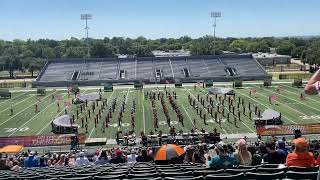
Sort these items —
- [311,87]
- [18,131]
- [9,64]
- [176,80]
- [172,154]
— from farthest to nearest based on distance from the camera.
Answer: [9,64] → [176,80] → [18,131] → [172,154] → [311,87]

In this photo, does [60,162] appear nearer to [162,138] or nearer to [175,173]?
[175,173]

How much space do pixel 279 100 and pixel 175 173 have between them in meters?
40.5

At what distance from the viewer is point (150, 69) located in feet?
255

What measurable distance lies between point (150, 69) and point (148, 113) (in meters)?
37.8

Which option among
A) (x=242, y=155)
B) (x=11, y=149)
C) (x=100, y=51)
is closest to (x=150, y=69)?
(x=100, y=51)

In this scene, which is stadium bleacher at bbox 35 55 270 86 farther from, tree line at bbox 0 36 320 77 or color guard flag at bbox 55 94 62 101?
tree line at bbox 0 36 320 77

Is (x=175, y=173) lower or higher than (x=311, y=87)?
lower

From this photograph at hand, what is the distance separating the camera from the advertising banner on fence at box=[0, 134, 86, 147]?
93.6ft

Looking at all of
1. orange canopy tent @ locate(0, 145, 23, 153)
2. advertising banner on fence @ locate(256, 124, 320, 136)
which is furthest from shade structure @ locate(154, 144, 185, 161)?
advertising banner on fence @ locate(256, 124, 320, 136)

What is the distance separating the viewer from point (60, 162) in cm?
1493

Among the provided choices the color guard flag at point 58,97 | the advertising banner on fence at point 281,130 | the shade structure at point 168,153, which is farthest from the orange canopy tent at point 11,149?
the color guard flag at point 58,97

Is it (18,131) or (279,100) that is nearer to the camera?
(18,131)

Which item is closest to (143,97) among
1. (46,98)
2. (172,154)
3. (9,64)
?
(46,98)

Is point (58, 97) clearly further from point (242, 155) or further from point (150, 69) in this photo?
point (242, 155)
